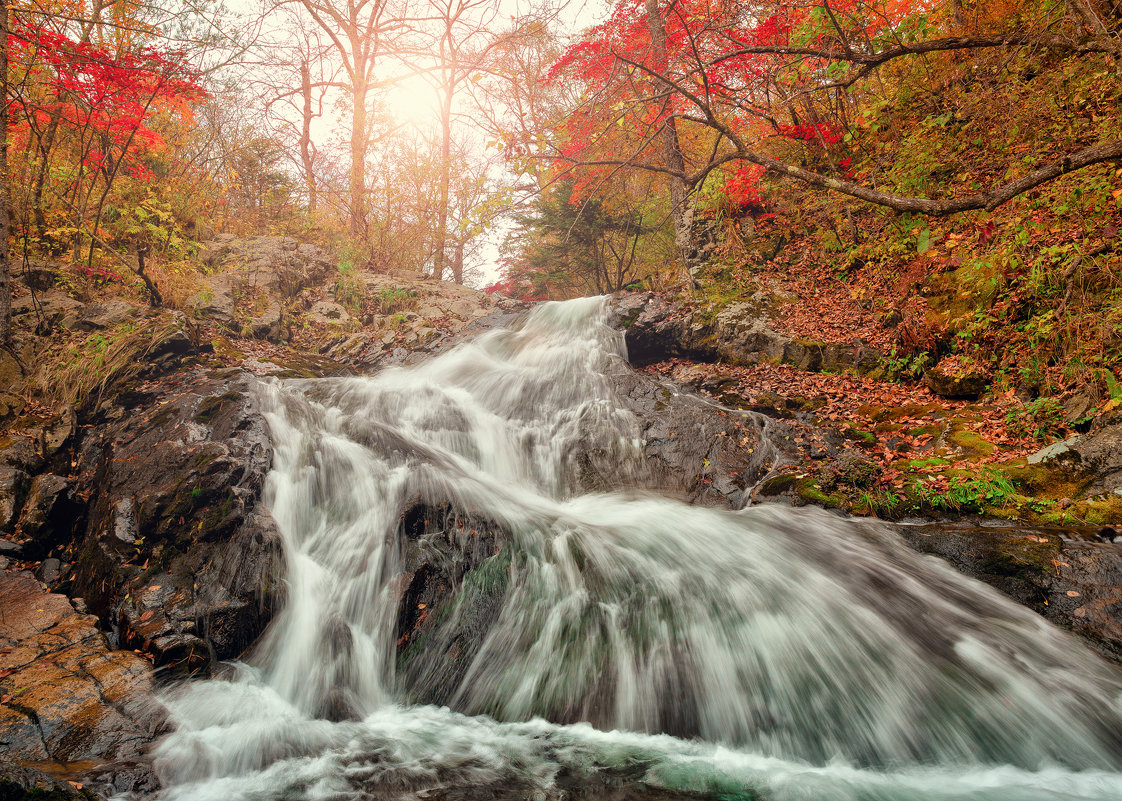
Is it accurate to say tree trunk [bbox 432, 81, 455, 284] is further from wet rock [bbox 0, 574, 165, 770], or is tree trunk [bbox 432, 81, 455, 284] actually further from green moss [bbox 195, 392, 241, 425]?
wet rock [bbox 0, 574, 165, 770]

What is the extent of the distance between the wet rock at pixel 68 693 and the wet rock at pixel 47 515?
0.93 metres

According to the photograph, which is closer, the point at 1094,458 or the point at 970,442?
the point at 1094,458

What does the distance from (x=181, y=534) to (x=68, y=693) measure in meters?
1.43

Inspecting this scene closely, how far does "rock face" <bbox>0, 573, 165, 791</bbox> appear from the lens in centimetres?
270

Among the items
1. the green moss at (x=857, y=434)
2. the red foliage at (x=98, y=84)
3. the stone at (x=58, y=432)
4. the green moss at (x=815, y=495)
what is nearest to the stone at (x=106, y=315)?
the stone at (x=58, y=432)

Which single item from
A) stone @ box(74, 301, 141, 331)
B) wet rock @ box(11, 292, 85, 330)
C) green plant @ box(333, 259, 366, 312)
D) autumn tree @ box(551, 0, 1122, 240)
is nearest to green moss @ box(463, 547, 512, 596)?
autumn tree @ box(551, 0, 1122, 240)

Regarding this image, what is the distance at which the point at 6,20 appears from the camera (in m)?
5.98

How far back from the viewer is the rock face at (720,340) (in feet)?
24.8

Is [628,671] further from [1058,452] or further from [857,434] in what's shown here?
[1058,452]

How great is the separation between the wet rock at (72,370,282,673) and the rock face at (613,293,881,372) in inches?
260

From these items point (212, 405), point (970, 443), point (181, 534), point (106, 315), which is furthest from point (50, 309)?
point (970, 443)

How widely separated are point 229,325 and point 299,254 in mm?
3912

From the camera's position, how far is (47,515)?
4816 millimetres

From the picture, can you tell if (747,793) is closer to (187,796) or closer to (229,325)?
(187,796)
